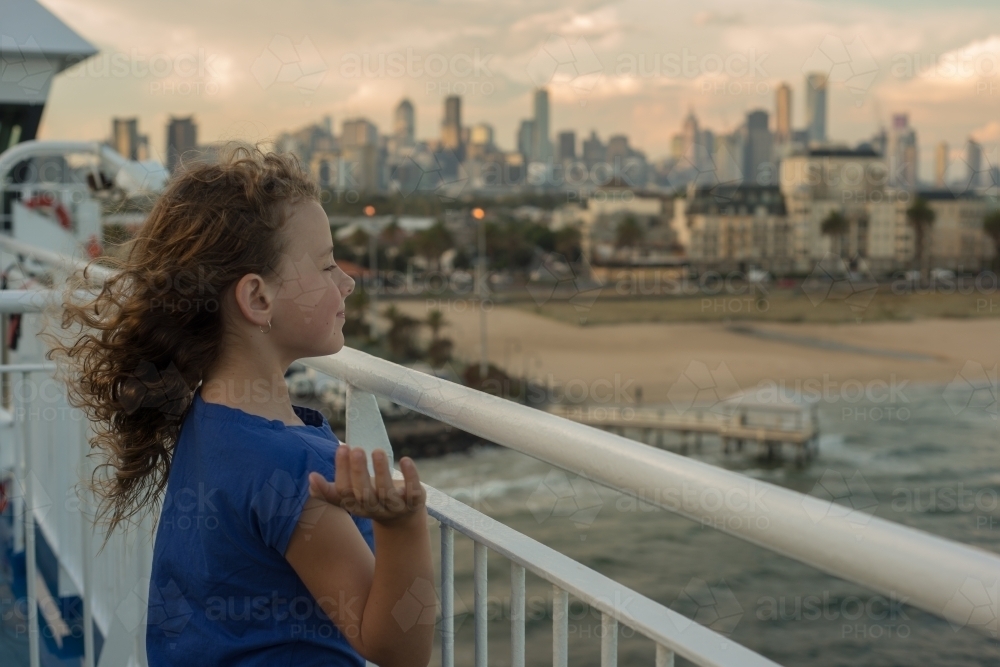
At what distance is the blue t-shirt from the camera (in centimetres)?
88

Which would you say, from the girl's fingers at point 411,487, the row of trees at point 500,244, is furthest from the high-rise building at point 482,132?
the girl's fingers at point 411,487

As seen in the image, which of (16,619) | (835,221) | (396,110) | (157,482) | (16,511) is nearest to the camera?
(157,482)

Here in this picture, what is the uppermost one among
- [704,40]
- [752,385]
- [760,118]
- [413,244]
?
[704,40]

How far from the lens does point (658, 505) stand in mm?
700

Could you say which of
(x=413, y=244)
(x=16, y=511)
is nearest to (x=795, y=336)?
(x=413, y=244)

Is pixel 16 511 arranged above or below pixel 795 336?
above

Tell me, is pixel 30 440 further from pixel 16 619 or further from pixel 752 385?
pixel 752 385

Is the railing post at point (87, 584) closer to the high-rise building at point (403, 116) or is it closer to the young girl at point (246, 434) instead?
the young girl at point (246, 434)

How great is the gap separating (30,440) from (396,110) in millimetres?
52975

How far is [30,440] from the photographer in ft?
6.39

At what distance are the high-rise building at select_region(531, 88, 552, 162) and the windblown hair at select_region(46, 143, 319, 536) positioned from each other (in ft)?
158

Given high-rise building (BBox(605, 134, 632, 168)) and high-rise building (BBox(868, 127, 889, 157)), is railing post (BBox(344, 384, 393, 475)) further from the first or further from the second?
high-rise building (BBox(868, 127, 889, 157))

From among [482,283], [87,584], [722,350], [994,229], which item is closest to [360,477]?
[87,584]

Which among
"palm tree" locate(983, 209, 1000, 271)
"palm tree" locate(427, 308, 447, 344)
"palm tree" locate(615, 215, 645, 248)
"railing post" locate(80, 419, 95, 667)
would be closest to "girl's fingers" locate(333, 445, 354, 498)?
"railing post" locate(80, 419, 95, 667)
